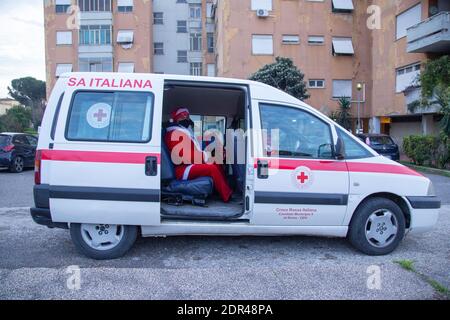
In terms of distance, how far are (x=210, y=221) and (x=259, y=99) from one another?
1616 millimetres

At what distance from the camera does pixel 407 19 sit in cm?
2184

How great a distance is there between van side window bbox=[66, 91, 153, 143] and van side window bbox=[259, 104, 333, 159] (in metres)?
1.44

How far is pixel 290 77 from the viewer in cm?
2364

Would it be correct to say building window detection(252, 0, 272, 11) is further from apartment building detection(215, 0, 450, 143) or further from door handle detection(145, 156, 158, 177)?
door handle detection(145, 156, 158, 177)

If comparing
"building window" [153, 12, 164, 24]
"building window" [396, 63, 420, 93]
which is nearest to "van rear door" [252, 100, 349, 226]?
"building window" [396, 63, 420, 93]

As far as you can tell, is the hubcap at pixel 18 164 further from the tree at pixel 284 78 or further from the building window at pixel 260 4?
the building window at pixel 260 4

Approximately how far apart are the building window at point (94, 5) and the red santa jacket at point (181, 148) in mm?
33736

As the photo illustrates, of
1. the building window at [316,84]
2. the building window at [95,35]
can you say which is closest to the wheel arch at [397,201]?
the building window at [316,84]

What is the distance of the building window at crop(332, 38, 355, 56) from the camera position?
2941 cm

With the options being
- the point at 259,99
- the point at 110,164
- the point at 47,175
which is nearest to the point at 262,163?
the point at 259,99

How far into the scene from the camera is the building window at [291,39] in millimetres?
29219
